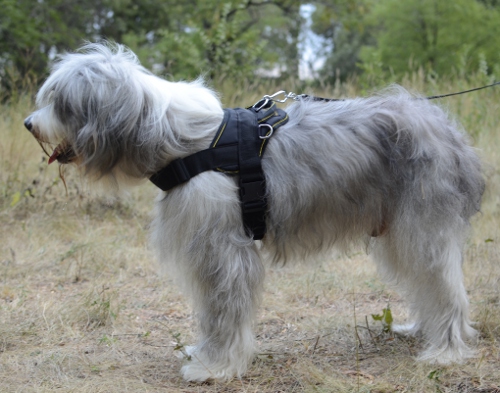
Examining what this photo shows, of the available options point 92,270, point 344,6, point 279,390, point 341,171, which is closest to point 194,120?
point 341,171

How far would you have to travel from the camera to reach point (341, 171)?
330 cm

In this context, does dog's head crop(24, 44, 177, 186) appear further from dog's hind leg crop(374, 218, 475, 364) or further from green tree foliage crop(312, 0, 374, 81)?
green tree foliage crop(312, 0, 374, 81)

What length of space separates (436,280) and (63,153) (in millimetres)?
2288

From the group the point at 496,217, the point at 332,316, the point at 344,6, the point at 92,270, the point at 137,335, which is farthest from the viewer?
the point at 344,6

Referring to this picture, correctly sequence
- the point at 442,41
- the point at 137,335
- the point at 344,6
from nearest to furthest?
the point at 137,335 → the point at 344,6 → the point at 442,41

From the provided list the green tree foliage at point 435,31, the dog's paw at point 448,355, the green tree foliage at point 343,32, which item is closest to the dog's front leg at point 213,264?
the dog's paw at point 448,355

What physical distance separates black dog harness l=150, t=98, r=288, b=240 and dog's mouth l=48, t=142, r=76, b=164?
47 cm

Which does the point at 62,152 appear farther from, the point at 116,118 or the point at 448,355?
the point at 448,355

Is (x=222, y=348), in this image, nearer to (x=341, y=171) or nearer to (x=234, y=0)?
(x=341, y=171)

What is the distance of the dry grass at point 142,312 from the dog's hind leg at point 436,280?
0.15 metres

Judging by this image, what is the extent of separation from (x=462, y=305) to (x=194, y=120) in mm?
1968

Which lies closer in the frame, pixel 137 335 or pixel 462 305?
pixel 462 305

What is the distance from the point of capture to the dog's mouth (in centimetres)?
325

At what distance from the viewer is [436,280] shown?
3506mm
